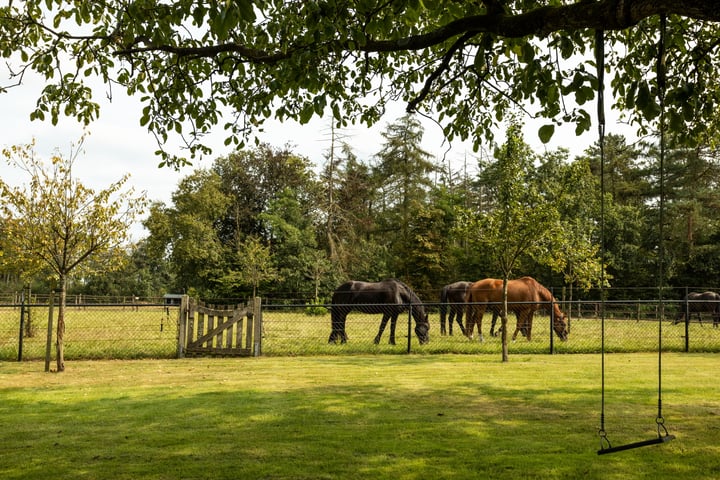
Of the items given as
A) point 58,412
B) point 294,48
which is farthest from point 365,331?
point 294,48

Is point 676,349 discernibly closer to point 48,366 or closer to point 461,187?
point 48,366

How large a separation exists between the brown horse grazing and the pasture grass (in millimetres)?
5762

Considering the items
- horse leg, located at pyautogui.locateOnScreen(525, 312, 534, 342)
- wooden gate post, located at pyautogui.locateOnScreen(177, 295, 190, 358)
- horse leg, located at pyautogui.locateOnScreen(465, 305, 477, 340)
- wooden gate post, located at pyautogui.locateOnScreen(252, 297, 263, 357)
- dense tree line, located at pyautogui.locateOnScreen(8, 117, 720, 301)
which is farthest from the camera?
dense tree line, located at pyautogui.locateOnScreen(8, 117, 720, 301)

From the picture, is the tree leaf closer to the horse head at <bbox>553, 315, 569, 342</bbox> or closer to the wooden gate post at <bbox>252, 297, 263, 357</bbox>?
the wooden gate post at <bbox>252, 297, 263, 357</bbox>

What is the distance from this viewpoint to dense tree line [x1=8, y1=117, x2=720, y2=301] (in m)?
35.5

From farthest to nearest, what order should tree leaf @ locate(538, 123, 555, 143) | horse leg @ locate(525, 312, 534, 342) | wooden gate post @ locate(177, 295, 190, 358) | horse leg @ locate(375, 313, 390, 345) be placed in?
1. horse leg @ locate(525, 312, 534, 342)
2. horse leg @ locate(375, 313, 390, 345)
3. wooden gate post @ locate(177, 295, 190, 358)
4. tree leaf @ locate(538, 123, 555, 143)

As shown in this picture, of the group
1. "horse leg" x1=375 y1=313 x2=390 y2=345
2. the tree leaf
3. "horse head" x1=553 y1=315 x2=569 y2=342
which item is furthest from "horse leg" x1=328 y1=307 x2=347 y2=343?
the tree leaf

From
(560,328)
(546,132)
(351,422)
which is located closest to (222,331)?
(351,422)

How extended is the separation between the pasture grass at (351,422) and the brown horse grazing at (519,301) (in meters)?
5.76

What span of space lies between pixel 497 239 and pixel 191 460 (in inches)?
351

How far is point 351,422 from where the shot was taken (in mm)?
6445

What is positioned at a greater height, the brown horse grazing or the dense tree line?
the dense tree line

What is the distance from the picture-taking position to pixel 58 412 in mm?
7172

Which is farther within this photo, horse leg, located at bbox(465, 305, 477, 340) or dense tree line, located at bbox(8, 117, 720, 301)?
dense tree line, located at bbox(8, 117, 720, 301)
